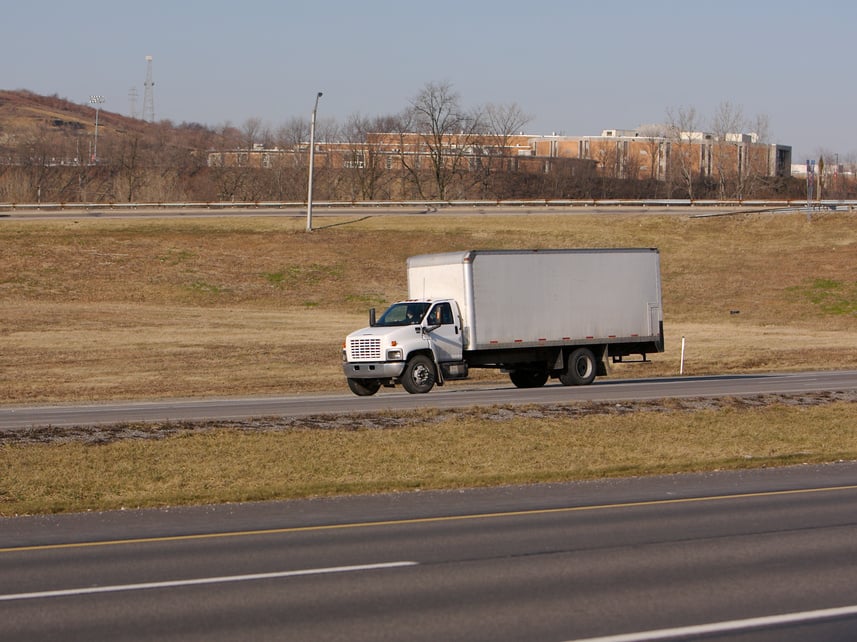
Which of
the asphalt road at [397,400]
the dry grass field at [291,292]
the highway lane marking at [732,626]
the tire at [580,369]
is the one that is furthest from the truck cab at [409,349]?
the highway lane marking at [732,626]

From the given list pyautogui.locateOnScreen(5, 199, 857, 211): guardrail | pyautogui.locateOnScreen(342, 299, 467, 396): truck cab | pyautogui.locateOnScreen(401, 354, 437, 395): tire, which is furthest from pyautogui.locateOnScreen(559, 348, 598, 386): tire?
pyautogui.locateOnScreen(5, 199, 857, 211): guardrail

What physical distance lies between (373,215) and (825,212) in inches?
1129

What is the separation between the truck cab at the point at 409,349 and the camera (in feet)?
90.9

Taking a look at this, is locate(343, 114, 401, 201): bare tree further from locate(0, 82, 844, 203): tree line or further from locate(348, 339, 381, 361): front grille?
locate(348, 339, 381, 361): front grille

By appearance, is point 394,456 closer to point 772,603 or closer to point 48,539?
point 48,539

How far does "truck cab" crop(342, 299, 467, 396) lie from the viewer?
27703 mm

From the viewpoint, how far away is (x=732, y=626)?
766 cm

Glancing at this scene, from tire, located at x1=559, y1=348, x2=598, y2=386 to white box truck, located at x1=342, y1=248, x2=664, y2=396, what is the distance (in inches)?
1.2

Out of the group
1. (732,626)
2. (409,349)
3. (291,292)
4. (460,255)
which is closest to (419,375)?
(409,349)

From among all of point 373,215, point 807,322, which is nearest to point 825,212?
point 807,322

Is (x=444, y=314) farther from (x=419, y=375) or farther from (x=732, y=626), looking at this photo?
(x=732, y=626)

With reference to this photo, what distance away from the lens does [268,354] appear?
39.8 metres

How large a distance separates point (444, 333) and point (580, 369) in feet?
14.6

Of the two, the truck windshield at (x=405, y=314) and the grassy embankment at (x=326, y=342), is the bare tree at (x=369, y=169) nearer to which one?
the grassy embankment at (x=326, y=342)
